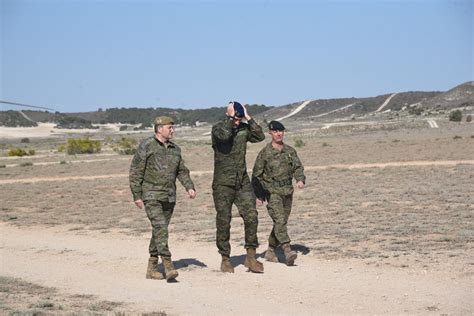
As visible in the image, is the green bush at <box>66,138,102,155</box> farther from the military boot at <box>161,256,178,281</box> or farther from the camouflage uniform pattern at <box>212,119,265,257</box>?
the military boot at <box>161,256,178,281</box>

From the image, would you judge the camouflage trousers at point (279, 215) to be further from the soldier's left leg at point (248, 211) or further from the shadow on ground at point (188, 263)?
the shadow on ground at point (188, 263)

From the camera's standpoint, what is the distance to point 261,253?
13.1 metres

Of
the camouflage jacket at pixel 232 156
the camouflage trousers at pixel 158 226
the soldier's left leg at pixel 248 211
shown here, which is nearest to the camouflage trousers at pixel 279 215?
the soldier's left leg at pixel 248 211

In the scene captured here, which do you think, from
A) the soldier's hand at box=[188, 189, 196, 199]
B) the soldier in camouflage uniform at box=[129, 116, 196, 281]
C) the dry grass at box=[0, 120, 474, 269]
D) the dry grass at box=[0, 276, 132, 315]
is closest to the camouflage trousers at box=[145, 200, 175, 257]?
the soldier in camouflage uniform at box=[129, 116, 196, 281]

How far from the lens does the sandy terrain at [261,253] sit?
362 inches

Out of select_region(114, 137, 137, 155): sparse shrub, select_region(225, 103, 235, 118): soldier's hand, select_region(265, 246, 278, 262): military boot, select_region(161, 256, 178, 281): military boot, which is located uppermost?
select_region(225, 103, 235, 118): soldier's hand

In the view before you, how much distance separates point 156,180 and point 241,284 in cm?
186

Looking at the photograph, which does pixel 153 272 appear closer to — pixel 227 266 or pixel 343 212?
pixel 227 266

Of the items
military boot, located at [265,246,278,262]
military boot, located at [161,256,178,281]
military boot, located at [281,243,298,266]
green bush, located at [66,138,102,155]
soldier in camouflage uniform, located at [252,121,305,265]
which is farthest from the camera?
green bush, located at [66,138,102,155]

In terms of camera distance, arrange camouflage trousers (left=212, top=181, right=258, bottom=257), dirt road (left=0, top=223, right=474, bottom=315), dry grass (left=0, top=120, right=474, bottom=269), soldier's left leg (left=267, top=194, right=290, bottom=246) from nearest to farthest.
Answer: dirt road (left=0, top=223, right=474, bottom=315) → camouflage trousers (left=212, top=181, right=258, bottom=257) → soldier's left leg (left=267, top=194, right=290, bottom=246) → dry grass (left=0, top=120, right=474, bottom=269)

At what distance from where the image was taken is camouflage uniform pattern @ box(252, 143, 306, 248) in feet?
39.4

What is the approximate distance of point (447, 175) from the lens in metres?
28.4

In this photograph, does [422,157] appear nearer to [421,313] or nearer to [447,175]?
[447,175]

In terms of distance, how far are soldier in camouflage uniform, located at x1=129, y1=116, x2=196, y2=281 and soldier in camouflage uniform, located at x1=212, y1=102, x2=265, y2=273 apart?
472 mm
